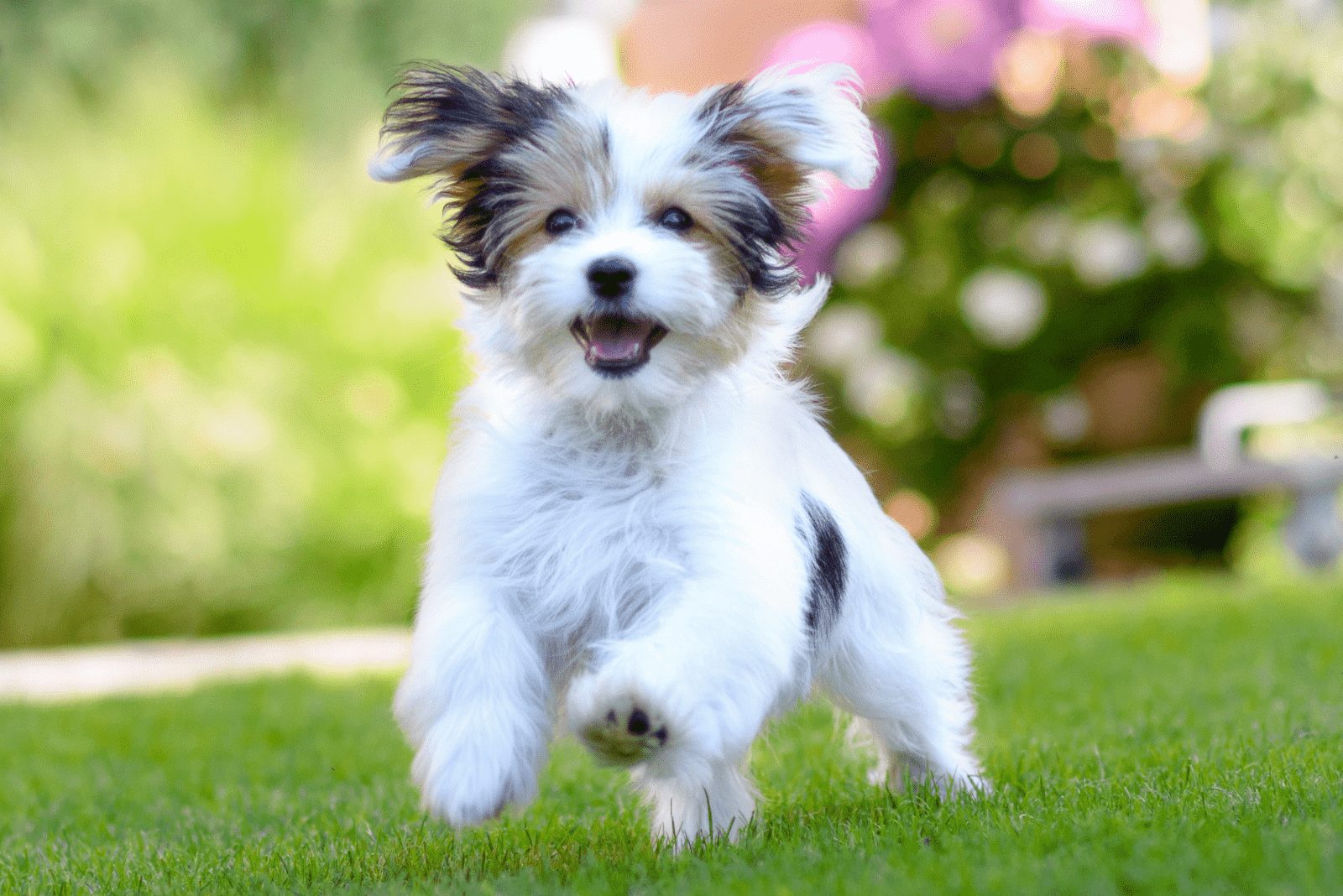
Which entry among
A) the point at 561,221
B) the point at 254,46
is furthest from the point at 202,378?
the point at 561,221

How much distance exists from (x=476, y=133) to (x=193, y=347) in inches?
259

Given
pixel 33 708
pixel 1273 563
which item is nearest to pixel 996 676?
pixel 33 708

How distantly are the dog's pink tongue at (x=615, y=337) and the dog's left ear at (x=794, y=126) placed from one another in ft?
1.47

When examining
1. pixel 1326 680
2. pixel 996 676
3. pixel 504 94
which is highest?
pixel 504 94

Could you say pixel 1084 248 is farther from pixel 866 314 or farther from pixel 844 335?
pixel 844 335

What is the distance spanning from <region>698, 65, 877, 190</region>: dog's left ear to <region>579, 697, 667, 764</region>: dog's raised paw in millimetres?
1236

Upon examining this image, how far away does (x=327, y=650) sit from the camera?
849cm

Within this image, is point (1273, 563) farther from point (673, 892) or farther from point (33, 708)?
point (673, 892)

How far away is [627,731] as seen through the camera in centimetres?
282

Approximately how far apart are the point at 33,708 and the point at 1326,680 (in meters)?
4.69

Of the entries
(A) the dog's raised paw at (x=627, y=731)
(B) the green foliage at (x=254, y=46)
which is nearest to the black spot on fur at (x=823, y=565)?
(A) the dog's raised paw at (x=627, y=731)

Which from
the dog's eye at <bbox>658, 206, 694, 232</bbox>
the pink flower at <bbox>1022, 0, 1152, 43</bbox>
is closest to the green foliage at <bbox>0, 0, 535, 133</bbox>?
the pink flower at <bbox>1022, 0, 1152, 43</bbox>

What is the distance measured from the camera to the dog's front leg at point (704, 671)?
2822 millimetres

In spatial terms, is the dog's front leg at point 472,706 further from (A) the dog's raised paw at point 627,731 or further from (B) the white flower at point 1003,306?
(B) the white flower at point 1003,306
